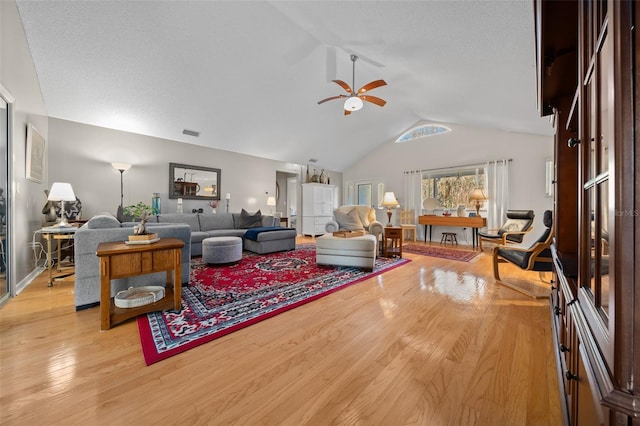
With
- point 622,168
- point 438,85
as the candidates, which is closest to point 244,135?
point 438,85

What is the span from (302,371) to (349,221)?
379cm

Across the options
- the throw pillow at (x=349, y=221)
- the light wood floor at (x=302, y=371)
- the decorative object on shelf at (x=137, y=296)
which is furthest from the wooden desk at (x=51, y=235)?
the throw pillow at (x=349, y=221)

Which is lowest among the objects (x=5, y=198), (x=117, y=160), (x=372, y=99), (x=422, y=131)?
(x=5, y=198)

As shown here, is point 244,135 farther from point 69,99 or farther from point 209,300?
point 209,300

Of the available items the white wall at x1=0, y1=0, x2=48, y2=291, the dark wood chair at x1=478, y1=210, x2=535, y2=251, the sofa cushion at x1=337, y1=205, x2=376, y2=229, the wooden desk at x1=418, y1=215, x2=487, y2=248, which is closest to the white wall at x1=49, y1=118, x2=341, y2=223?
the white wall at x1=0, y1=0, x2=48, y2=291

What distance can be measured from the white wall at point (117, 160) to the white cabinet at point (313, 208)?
6.66 ft

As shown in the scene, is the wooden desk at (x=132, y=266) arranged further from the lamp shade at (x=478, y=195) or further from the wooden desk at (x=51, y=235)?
the lamp shade at (x=478, y=195)

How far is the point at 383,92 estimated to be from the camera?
5.02 meters

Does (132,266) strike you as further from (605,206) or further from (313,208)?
(313,208)

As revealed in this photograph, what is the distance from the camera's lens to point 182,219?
4707mm

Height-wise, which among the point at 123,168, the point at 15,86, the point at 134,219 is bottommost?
the point at 134,219

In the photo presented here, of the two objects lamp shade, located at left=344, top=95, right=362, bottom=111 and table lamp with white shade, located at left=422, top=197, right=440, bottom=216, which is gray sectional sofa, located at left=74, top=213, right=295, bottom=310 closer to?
lamp shade, located at left=344, top=95, right=362, bottom=111

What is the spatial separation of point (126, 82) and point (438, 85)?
4921 millimetres

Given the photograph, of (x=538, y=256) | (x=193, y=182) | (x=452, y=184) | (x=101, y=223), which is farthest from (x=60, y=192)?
(x=452, y=184)
